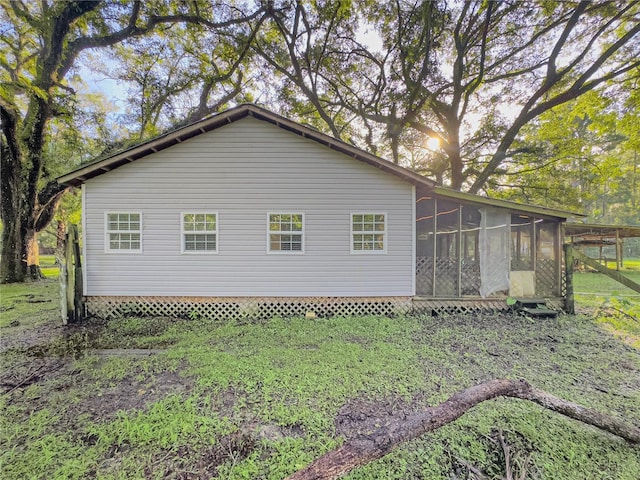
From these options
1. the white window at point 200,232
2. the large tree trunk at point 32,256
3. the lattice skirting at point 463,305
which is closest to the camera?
the white window at point 200,232

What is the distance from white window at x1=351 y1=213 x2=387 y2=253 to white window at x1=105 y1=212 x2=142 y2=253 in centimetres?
573

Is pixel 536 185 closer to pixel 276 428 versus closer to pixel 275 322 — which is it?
pixel 275 322

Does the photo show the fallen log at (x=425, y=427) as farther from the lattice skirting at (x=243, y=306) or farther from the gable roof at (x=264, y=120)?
the gable roof at (x=264, y=120)

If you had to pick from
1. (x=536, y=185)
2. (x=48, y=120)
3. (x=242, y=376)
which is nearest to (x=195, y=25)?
(x=48, y=120)

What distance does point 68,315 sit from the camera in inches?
250

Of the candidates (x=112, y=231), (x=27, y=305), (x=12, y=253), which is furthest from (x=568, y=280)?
(x=12, y=253)

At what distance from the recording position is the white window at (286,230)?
23.3 feet

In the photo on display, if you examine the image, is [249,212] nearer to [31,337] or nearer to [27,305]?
[31,337]

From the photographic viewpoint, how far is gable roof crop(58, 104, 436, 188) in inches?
259

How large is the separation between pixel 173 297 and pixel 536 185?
59.0 ft

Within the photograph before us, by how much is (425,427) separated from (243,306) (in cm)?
561

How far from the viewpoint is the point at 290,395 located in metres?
3.40

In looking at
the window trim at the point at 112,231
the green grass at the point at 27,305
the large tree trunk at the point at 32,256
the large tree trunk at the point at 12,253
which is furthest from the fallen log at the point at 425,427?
the large tree trunk at the point at 32,256

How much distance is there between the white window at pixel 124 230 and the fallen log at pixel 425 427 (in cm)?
708
